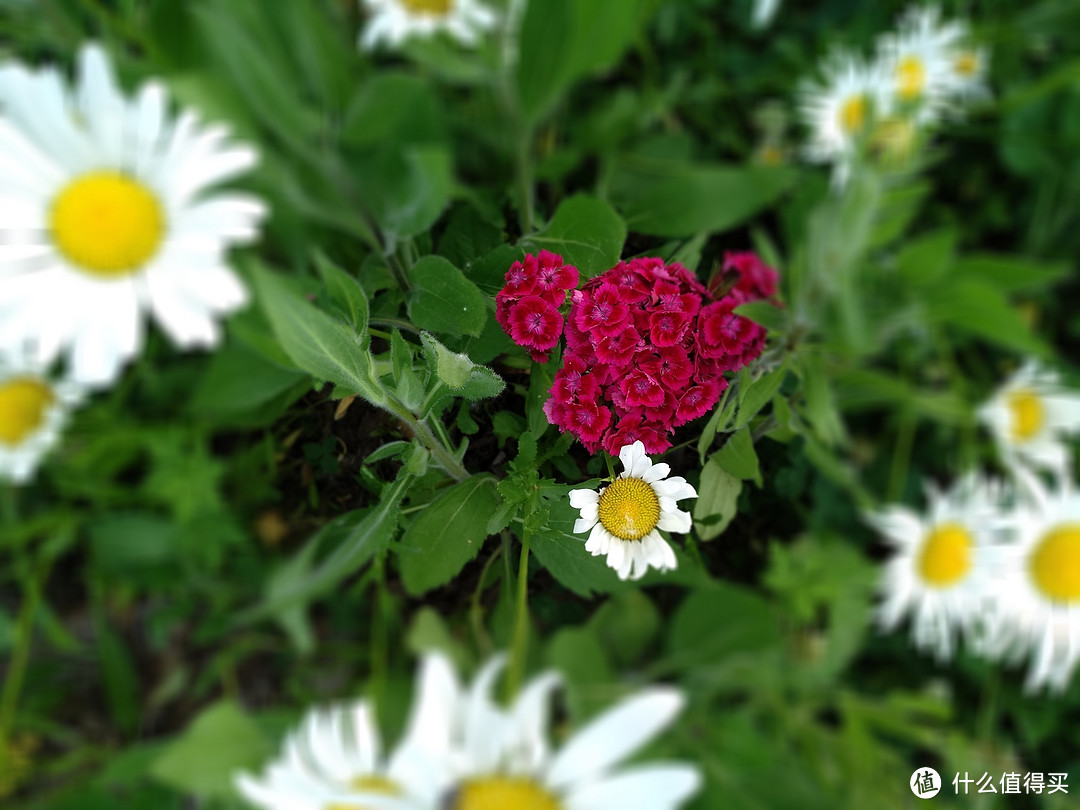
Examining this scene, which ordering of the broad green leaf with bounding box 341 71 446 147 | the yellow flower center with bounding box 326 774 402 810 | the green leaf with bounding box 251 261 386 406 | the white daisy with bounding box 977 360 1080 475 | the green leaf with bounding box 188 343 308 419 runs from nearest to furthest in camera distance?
the green leaf with bounding box 251 261 386 406 < the yellow flower center with bounding box 326 774 402 810 < the green leaf with bounding box 188 343 308 419 < the broad green leaf with bounding box 341 71 446 147 < the white daisy with bounding box 977 360 1080 475

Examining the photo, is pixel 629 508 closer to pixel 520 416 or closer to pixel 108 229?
pixel 520 416

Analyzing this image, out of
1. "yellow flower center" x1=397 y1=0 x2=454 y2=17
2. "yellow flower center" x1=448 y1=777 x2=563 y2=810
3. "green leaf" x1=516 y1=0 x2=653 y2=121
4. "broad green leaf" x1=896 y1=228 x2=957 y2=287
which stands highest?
"yellow flower center" x1=397 y1=0 x2=454 y2=17

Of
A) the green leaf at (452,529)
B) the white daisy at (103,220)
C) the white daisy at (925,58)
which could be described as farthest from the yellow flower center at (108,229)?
Answer: the white daisy at (925,58)

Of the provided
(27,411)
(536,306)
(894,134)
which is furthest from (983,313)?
(27,411)

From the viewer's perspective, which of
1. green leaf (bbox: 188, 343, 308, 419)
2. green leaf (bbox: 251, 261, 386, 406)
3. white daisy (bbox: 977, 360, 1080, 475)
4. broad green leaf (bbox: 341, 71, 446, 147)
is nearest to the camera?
green leaf (bbox: 251, 261, 386, 406)

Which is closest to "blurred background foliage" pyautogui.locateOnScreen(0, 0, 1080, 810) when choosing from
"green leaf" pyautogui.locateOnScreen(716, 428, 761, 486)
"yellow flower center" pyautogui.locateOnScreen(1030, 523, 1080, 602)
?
"green leaf" pyautogui.locateOnScreen(716, 428, 761, 486)

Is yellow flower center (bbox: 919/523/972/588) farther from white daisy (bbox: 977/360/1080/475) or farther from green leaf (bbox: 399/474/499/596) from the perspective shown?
green leaf (bbox: 399/474/499/596)
